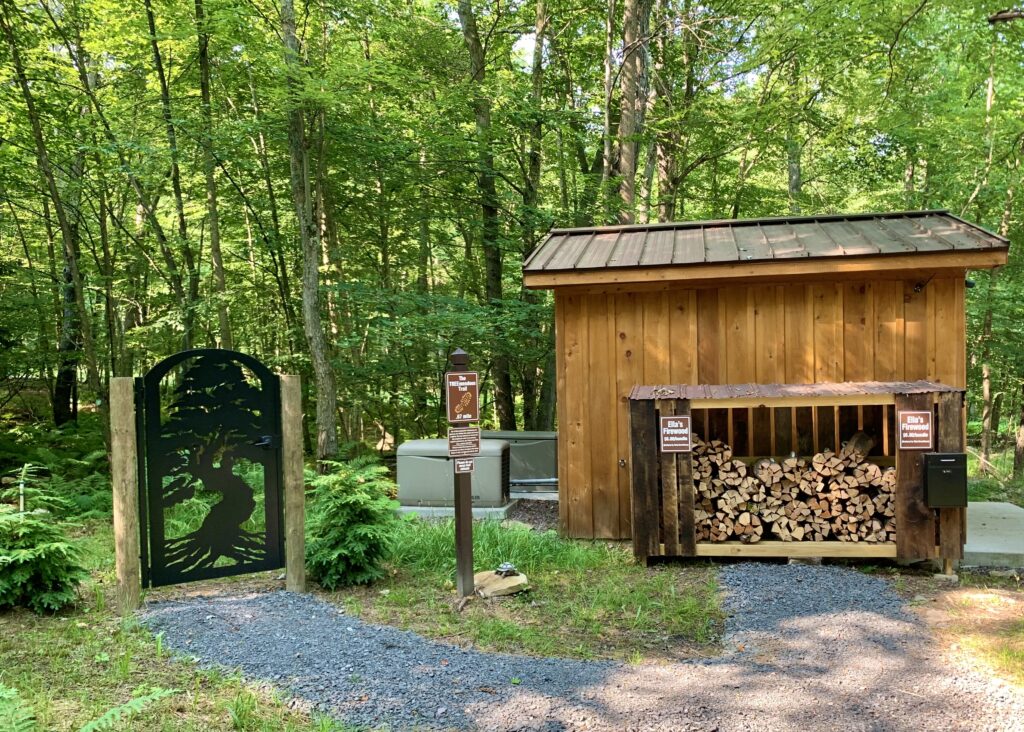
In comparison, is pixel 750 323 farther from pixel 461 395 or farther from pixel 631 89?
pixel 631 89

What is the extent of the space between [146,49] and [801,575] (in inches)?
454

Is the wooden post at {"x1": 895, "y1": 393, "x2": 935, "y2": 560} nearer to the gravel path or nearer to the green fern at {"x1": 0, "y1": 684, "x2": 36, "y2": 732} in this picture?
the gravel path

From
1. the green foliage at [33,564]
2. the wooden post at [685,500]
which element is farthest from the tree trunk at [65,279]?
the wooden post at [685,500]

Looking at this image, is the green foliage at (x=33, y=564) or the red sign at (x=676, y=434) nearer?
the green foliage at (x=33, y=564)

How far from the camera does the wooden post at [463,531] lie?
5.02 meters

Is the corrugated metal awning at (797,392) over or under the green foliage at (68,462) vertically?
over

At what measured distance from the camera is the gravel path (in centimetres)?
308

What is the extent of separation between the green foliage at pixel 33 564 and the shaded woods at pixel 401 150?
5.70m

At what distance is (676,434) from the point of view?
18.8ft

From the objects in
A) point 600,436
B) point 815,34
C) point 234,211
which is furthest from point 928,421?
point 234,211

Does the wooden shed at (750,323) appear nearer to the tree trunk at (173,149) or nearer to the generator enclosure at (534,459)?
the generator enclosure at (534,459)

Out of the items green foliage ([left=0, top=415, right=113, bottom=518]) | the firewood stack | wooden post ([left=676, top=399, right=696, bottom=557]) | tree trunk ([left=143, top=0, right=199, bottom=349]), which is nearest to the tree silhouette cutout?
green foliage ([left=0, top=415, right=113, bottom=518])

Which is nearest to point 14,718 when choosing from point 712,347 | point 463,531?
point 463,531

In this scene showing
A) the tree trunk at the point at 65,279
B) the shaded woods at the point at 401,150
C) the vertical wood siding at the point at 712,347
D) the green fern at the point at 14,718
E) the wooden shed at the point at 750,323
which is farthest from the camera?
the shaded woods at the point at 401,150
